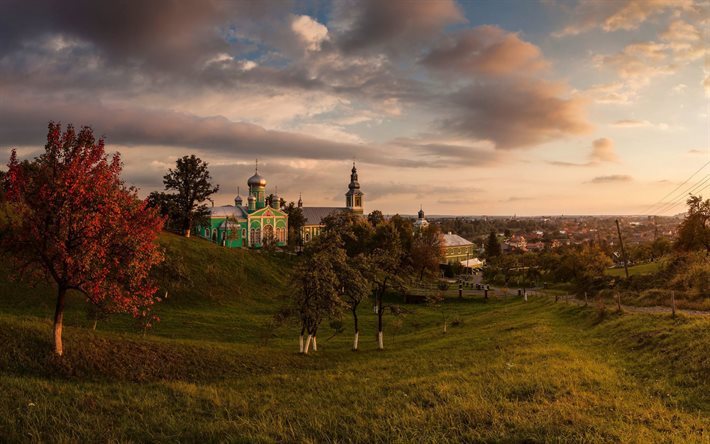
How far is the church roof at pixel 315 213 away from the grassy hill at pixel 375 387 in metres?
104

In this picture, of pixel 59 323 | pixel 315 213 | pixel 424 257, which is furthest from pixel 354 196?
pixel 59 323

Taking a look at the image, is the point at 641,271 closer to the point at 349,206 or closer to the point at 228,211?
the point at 228,211

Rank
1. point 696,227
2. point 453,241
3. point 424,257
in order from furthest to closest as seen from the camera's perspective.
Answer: point 453,241 → point 424,257 → point 696,227

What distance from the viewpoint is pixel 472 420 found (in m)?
8.80

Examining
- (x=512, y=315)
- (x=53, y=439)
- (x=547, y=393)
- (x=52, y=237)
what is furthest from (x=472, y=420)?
(x=512, y=315)

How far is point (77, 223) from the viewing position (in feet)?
47.7

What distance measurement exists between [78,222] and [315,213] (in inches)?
4795

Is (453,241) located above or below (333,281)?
above

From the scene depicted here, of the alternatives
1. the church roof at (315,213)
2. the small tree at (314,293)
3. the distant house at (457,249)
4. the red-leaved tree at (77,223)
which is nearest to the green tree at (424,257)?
the distant house at (457,249)

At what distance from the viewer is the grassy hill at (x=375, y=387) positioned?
8.24 meters

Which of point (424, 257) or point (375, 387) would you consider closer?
point (375, 387)

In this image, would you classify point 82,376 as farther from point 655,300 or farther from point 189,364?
point 655,300

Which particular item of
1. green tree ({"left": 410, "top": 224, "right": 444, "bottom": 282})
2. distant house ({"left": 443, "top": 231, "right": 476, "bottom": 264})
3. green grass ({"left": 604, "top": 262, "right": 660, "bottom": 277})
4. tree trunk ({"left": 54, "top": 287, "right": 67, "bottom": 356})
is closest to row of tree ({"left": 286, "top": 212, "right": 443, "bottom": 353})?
tree trunk ({"left": 54, "top": 287, "right": 67, "bottom": 356})

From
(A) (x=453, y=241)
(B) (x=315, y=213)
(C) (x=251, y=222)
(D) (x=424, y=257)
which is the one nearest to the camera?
(D) (x=424, y=257)
